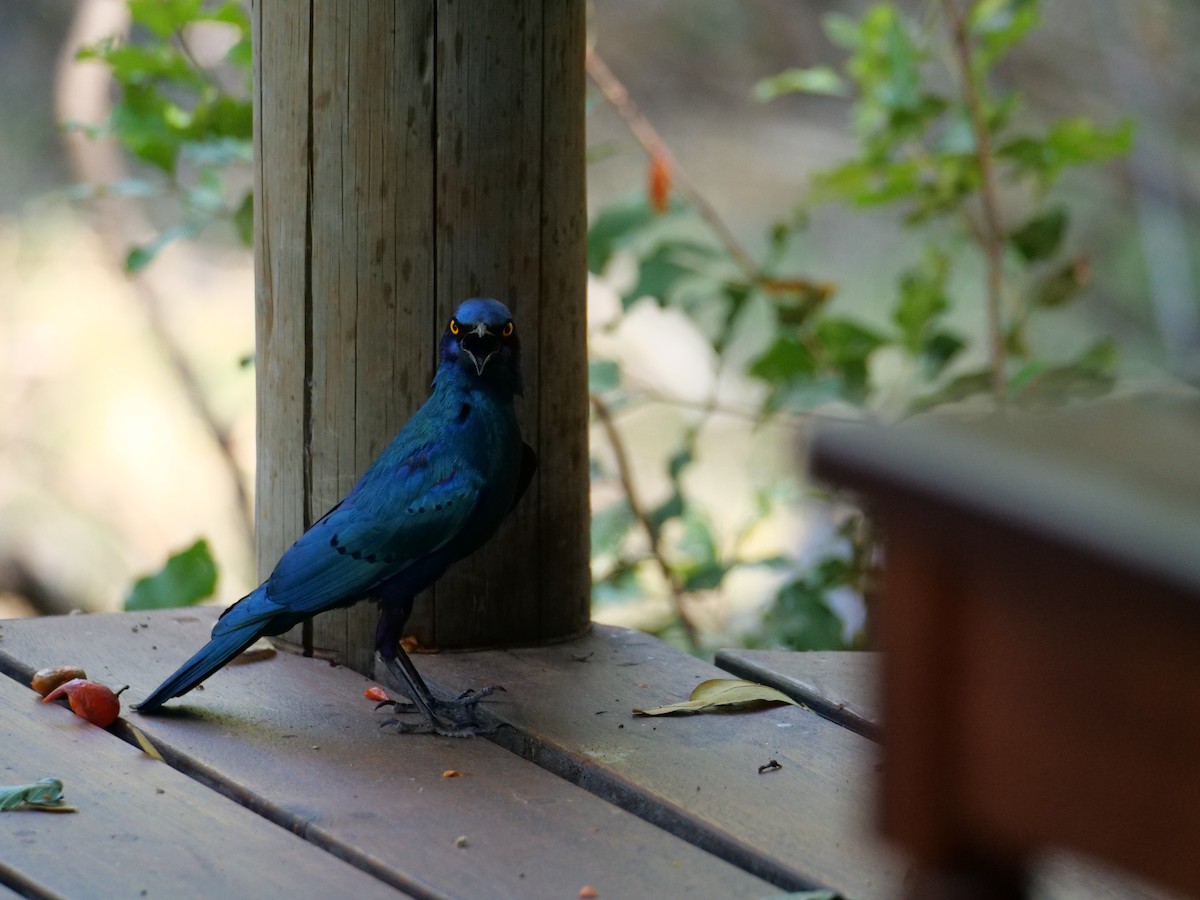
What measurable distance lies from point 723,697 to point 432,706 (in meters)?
0.52

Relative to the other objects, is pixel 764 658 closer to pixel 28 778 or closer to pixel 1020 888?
pixel 28 778

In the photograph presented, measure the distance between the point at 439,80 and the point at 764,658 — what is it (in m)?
1.26

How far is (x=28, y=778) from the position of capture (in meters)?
2.40

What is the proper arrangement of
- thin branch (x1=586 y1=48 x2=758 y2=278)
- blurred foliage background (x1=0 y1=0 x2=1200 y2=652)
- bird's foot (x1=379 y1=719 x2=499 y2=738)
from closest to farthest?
1. bird's foot (x1=379 y1=719 x2=499 y2=738)
2. blurred foliage background (x1=0 y1=0 x2=1200 y2=652)
3. thin branch (x1=586 y1=48 x2=758 y2=278)

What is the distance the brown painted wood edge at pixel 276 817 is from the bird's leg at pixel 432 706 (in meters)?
0.36

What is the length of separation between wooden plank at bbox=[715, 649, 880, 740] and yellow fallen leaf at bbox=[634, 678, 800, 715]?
0.04 metres

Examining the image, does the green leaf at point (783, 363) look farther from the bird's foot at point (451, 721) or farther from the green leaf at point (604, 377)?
the bird's foot at point (451, 721)

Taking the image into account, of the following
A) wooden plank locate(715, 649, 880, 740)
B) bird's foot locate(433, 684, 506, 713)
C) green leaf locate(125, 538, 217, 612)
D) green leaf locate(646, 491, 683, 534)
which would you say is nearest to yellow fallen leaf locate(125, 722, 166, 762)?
bird's foot locate(433, 684, 506, 713)

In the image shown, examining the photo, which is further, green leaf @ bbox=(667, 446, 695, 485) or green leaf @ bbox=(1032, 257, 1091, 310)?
green leaf @ bbox=(1032, 257, 1091, 310)

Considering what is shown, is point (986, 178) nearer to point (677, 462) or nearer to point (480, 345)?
point (677, 462)

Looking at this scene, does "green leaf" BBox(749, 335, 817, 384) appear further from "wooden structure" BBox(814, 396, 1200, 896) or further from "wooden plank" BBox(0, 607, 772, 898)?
"wooden structure" BBox(814, 396, 1200, 896)

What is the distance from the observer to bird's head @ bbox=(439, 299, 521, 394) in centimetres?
275

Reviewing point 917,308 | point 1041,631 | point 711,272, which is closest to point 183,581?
point 917,308

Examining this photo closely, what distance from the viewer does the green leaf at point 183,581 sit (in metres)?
3.56
